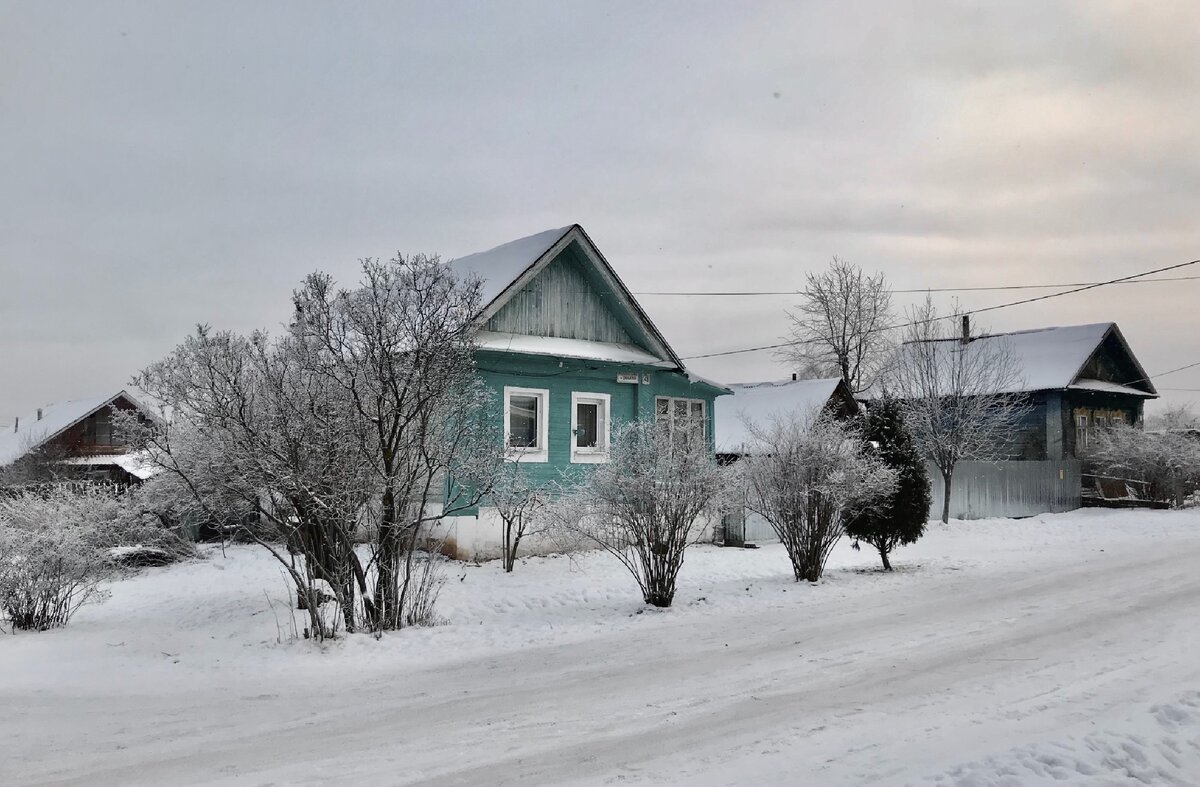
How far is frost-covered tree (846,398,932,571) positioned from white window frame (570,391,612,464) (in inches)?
235

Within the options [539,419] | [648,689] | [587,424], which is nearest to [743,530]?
[587,424]

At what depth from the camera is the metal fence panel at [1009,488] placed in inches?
1100

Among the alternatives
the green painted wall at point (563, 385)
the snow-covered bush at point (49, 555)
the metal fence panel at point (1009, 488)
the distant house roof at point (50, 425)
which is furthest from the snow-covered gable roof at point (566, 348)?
the distant house roof at point (50, 425)

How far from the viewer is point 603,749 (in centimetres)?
632

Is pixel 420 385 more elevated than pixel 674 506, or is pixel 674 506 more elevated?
Answer: pixel 420 385

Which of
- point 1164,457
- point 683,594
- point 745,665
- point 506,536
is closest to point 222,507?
point 506,536

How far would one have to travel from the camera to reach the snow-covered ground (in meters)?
5.96

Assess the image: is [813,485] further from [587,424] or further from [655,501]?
[587,424]

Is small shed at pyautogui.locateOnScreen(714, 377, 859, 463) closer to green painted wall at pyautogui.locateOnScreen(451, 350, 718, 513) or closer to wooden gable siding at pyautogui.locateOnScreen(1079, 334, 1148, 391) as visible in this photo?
green painted wall at pyautogui.locateOnScreen(451, 350, 718, 513)

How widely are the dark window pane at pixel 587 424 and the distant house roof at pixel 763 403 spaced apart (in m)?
6.74

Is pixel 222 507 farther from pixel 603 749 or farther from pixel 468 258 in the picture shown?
pixel 468 258

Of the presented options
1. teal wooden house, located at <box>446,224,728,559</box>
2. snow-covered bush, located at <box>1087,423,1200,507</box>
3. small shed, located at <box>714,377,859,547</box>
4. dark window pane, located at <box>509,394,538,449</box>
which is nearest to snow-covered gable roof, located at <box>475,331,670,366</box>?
teal wooden house, located at <box>446,224,728,559</box>

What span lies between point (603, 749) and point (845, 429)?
11326 mm

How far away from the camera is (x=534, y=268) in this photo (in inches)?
761
